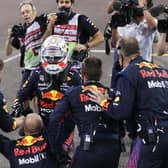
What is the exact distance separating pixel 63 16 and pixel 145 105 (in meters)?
3.17

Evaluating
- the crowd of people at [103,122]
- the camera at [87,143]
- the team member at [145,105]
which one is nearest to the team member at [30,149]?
the crowd of people at [103,122]

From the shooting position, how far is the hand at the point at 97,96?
20.5 feet

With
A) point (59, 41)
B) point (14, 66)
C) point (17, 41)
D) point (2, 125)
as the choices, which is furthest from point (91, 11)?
point (2, 125)

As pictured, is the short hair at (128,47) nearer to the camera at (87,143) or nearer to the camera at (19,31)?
the camera at (87,143)

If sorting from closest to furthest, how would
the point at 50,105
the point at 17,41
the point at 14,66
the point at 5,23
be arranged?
1. the point at 50,105
2. the point at 17,41
3. the point at 14,66
4. the point at 5,23

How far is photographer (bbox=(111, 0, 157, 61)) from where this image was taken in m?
8.78

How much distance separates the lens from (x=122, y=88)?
20.0 feet

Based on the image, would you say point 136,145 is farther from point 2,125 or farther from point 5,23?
point 5,23

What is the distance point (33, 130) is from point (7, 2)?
15744 mm

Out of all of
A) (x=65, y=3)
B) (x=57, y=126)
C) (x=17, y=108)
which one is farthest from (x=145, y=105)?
(x=65, y=3)

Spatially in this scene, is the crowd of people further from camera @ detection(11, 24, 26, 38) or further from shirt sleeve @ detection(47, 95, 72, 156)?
camera @ detection(11, 24, 26, 38)

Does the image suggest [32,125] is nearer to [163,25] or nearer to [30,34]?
[30,34]

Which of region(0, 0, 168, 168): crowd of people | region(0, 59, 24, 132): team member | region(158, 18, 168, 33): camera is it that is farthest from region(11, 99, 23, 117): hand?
region(158, 18, 168, 33): camera

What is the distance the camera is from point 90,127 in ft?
20.6
